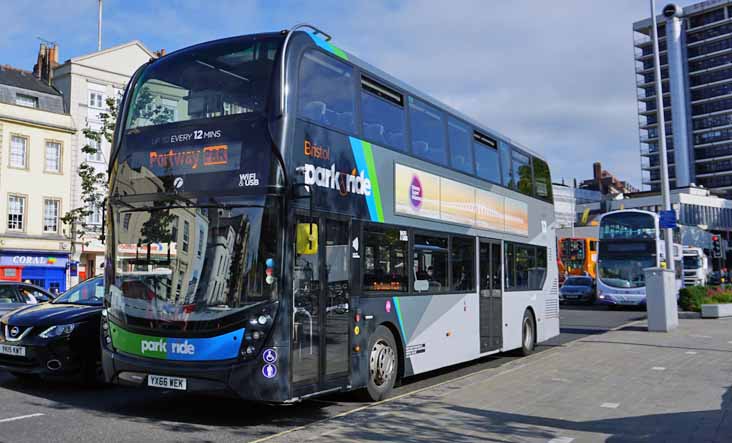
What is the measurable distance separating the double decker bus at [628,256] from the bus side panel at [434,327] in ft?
71.0

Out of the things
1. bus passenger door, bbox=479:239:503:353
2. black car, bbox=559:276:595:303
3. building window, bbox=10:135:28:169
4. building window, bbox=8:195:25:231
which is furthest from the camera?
black car, bbox=559:276:595:303

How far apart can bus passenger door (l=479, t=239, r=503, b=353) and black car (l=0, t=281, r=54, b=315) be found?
29.1 feet

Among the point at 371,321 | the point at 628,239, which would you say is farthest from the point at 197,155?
the point at 628,239

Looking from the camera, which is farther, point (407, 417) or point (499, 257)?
point (499, 257)

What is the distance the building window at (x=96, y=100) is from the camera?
39125mm

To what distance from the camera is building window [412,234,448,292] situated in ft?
33.8

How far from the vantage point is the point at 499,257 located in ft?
43.9

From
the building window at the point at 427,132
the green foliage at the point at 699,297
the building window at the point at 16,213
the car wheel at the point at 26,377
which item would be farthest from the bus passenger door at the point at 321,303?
the building window at the point at 16,213

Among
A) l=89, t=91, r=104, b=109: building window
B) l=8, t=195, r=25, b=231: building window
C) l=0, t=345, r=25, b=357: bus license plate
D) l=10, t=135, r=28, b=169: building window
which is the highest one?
l=89, t=91, r=104, b=109: building window

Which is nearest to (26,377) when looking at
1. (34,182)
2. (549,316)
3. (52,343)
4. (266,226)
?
(52,343)

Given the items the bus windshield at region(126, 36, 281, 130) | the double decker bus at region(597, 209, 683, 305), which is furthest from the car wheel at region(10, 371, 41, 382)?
the double decker bus at region(597, 209, 683, 305)

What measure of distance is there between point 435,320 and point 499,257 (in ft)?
10.1

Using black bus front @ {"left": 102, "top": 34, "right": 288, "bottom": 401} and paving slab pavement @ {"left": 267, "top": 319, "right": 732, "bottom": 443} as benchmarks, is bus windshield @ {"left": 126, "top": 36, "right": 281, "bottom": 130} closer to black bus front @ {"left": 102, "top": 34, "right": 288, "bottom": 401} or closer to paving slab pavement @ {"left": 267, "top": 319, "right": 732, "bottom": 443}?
black bus front @ {"left": 102, "top": 34, "right": 288, "bottom": 401}

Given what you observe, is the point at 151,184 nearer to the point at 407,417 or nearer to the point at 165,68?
the point at 165,68
